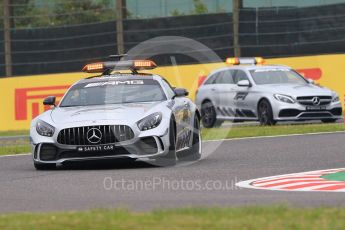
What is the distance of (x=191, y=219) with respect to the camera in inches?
339

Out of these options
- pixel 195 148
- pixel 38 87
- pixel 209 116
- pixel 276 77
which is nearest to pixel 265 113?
pixel 276 77

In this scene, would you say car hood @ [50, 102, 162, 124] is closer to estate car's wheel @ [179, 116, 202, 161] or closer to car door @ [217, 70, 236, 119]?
estate car's wheel @ [179, 116, 202, 161]

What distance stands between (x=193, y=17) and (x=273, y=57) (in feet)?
7.91

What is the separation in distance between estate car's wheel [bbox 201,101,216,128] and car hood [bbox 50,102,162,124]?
40.4 ft

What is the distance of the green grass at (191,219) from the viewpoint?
8.25 meters

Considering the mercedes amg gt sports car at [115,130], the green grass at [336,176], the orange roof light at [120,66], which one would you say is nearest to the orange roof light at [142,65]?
the orange roof light at [120,66]

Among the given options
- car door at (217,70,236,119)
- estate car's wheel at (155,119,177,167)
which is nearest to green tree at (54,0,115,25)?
car door at (217,70,236,119)

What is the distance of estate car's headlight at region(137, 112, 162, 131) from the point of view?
15000 mm

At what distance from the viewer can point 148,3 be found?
3159cm

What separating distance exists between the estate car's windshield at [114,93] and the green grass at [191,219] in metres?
7.04

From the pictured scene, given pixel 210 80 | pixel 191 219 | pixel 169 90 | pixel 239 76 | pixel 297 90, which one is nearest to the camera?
pixel 191 219

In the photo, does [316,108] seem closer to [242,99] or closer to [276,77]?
[276,77]

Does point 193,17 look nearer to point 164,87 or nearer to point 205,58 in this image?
point 205,58

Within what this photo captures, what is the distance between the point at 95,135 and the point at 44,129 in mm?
771
